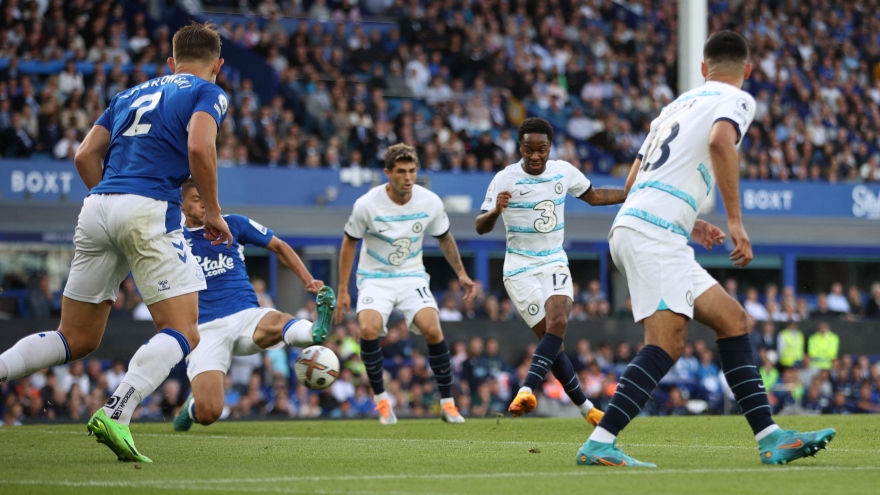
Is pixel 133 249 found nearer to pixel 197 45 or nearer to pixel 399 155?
pixel 197 45

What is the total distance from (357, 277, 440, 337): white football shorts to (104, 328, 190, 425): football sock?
453cm

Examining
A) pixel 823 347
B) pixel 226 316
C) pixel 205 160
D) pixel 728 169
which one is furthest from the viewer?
pixel 823 347

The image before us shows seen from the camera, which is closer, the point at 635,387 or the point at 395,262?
the point at 635,387

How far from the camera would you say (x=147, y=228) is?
21.7 ft

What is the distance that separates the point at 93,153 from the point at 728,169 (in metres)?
3.48

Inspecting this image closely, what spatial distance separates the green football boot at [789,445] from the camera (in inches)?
240

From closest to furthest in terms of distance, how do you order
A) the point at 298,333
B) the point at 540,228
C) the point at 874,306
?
the point at 298,333 → the point at 540,228 → the point at 874,306

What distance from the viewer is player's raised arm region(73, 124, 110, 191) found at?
710 centimetres

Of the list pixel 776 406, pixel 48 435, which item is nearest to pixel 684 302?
pixel 48 435

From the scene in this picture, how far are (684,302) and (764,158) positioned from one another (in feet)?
65.3

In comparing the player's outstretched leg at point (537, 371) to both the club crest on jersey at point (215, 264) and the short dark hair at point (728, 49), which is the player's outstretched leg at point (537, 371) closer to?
the club crest on jersey at point (215, 264)

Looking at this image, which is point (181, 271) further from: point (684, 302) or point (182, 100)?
point (684, 302)

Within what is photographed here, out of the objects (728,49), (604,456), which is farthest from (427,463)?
(728,49)

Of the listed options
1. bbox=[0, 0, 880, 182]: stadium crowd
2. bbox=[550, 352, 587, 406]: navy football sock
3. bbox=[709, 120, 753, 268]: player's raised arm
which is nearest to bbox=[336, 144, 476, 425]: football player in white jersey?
bbox=[550, 352, 587, 406]: navy football sock
